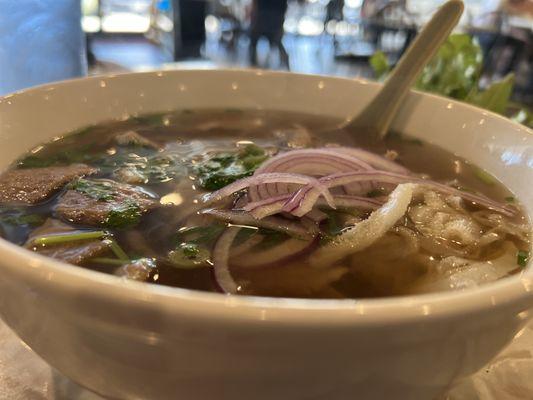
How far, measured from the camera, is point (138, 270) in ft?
2.38

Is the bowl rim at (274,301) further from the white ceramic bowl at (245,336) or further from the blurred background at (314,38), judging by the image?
the blurred background at (314,38)

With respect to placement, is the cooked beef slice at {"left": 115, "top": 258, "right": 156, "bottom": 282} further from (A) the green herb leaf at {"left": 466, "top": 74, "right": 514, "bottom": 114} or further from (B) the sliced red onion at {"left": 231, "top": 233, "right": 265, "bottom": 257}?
(A) the green herb leaf at {"left": 466, "top": 74, "right": 514, "bottom": 114}

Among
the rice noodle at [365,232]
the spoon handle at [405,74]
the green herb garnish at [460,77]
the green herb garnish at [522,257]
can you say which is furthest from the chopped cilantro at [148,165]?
the green herb garnish at [460,77]

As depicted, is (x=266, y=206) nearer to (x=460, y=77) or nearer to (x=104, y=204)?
(x=104, y=204)

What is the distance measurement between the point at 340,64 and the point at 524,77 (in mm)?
2436

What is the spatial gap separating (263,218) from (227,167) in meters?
0.24

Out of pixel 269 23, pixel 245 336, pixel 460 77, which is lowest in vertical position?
pixel 269 23

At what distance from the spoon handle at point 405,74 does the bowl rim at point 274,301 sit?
928 millimetres

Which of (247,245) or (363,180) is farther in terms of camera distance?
(363,180)

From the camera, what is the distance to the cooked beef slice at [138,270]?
2.34ft

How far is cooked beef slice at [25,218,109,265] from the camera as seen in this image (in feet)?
A: 2.42

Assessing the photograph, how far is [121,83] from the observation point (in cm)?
131

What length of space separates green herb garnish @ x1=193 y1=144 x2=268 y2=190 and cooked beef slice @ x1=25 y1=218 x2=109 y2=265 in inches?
10.6

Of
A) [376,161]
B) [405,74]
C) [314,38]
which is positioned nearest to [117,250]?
[376,161]
